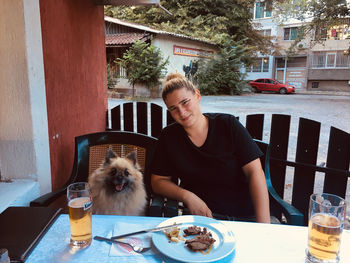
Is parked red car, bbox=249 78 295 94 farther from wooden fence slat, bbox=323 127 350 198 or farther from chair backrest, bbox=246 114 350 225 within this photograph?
wooden fence slat, bbox=323 127 350 198

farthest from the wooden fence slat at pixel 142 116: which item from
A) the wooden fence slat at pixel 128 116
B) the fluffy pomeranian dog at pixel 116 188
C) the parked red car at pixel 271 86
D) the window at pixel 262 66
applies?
the window at pixel 262 66

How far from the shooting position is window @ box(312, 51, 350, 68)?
1105 inches

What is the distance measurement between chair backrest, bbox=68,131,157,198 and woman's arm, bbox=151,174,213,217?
329 mm

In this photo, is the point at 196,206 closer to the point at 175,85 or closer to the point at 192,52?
the point at 175,85

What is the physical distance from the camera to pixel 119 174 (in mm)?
2010

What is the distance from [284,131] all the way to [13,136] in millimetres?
2528

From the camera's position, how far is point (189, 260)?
99 cm

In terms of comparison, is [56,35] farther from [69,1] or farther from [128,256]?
[128,256]

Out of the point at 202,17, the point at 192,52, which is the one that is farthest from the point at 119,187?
the point at 202,17

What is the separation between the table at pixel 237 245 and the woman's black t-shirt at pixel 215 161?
675 mm

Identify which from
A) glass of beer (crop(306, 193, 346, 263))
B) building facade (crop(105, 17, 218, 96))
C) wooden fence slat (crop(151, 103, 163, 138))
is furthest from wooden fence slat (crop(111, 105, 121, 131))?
building facade (crop(105, 17, 218, 96))

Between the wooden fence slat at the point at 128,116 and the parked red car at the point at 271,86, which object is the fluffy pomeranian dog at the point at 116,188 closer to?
the wooden fence slat at the point at 128,116

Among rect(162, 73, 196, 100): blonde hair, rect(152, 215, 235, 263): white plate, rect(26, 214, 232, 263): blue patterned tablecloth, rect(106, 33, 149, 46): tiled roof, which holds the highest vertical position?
rect(106, 33, 149, 46): tiled roof

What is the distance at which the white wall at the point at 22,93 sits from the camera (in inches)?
71.1
